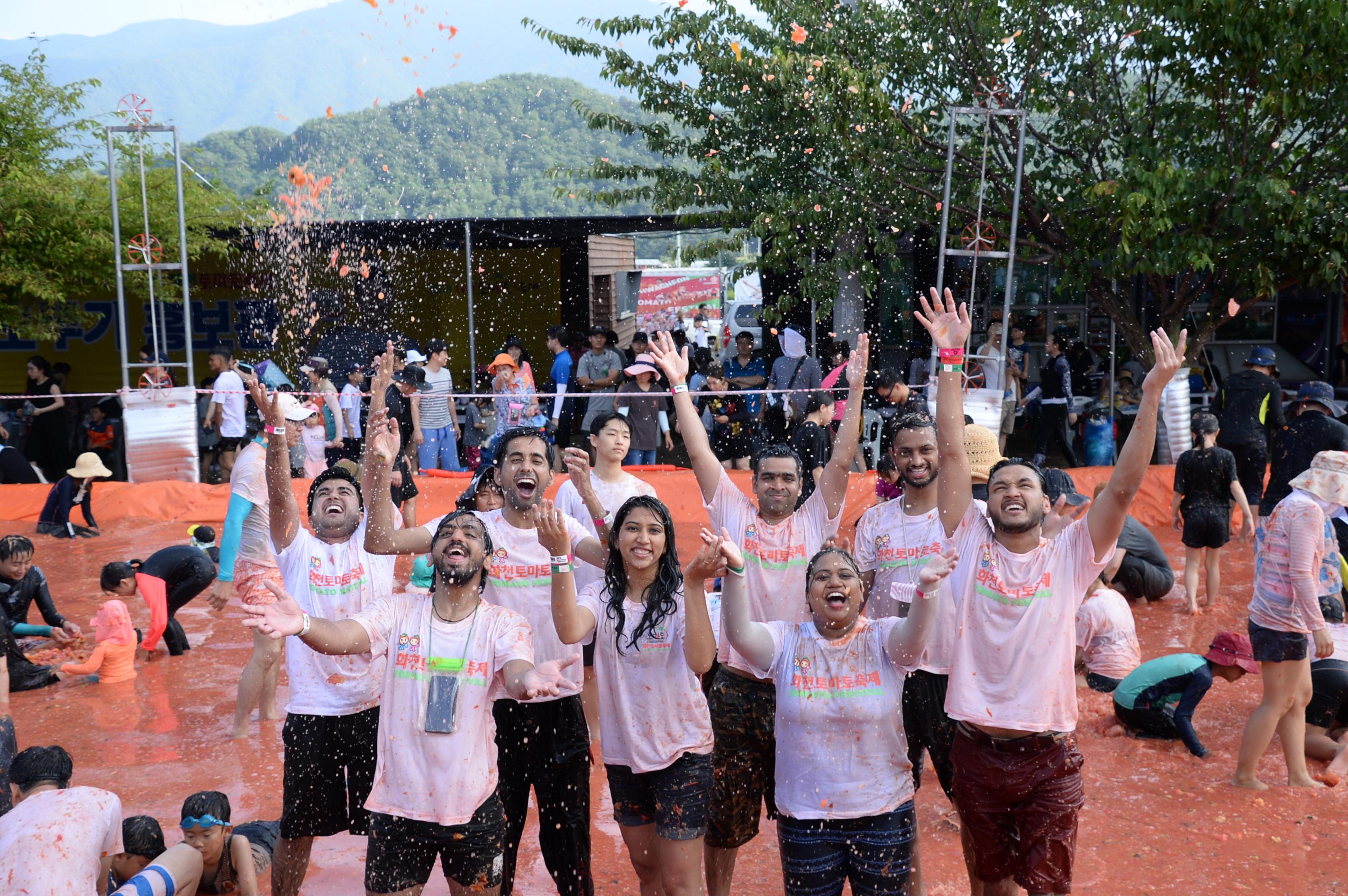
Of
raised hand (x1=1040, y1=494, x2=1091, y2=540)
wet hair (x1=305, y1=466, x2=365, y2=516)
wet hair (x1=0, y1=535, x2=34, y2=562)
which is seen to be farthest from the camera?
wet hair (x1=0, y1=535, x2=34, y2=562)

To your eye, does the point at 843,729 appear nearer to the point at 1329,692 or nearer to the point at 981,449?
the point at 981,449

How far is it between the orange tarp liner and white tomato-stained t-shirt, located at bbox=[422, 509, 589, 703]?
238 inches

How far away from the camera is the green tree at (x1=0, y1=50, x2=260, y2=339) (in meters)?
13.3

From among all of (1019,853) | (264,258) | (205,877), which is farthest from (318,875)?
(264,258)

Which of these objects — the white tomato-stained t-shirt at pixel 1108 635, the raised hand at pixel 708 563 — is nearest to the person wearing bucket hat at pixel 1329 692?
the white tomato-stained t-shirt at pixel 1108 635

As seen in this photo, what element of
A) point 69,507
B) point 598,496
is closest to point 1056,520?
point 598,496

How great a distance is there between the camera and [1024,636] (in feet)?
12.0

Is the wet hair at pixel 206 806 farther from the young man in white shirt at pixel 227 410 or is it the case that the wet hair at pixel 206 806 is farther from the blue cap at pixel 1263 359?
the blue cap at pixel 1263 359

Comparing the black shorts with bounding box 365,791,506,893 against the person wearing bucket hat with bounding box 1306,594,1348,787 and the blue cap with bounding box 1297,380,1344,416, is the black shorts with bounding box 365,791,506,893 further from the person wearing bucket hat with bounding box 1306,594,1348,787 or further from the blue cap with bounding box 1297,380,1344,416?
the blue cap with bounding box 1297,380,1344,416

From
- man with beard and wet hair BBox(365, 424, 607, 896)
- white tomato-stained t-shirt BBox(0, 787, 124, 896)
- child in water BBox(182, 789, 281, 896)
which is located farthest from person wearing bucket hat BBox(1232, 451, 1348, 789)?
white tomato-stained t-shirt BBox(0, 787, 124, 896)

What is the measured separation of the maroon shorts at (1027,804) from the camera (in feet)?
11.9

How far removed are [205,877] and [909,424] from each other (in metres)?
3.29

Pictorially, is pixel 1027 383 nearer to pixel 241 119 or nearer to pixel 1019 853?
pixel 1019 853

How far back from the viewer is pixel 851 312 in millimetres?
14242
